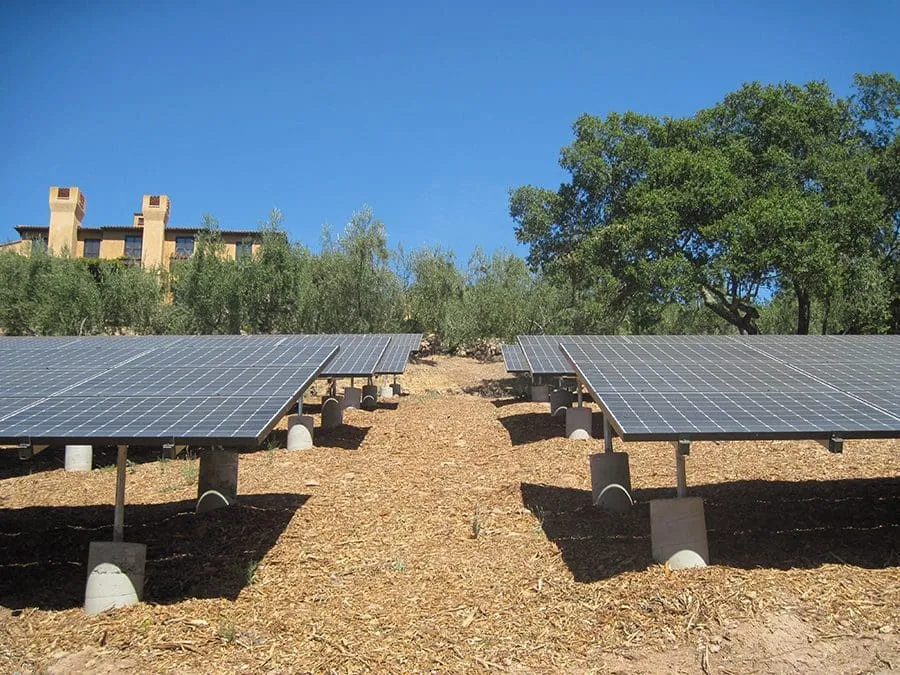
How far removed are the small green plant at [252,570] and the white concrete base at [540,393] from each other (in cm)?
1592

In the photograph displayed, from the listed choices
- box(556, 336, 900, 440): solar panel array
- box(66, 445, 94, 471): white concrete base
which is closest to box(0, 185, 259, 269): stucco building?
box(66, 445, 94, 471): white concrete base

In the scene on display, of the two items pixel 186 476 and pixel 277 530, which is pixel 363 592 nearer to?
pixel 277 530

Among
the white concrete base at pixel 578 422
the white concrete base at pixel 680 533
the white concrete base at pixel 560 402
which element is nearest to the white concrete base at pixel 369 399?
the white concrete base at pixel 560 402

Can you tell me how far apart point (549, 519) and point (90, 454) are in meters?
9.50

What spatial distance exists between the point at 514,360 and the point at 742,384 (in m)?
14.6

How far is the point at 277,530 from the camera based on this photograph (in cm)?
900

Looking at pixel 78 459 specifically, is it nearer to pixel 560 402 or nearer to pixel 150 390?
pixel 150 390

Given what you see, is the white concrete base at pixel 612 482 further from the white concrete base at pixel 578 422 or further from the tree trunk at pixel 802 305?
the tree trunk at pixel 802 305

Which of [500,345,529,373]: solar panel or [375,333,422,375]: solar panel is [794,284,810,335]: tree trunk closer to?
[500,345,529,373]: solar panel

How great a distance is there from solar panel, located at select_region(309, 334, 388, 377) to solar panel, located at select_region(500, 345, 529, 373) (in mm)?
4292

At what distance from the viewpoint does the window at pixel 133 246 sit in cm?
5453

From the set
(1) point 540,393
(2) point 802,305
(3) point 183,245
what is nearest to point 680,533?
(1) point 540,393

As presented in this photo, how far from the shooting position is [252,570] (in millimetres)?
7645

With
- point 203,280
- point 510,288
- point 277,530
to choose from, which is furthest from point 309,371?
point 510,288
